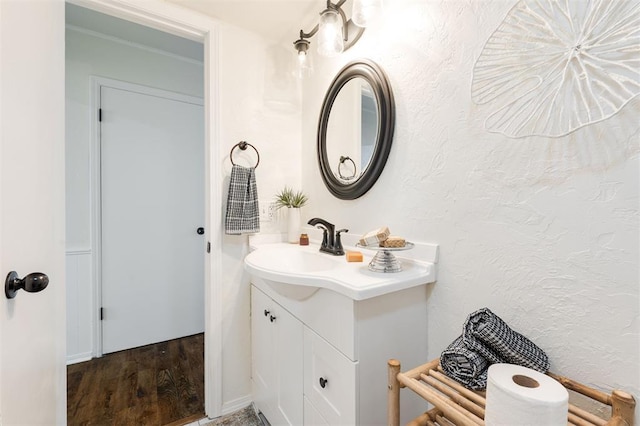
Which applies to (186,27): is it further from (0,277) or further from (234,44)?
(0,277)

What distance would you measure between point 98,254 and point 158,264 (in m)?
0.39

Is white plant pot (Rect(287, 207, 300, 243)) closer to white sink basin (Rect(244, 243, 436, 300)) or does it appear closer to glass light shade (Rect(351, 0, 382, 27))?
white sink basin (Rect(244, 243, 436, 300))

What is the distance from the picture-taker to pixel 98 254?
6.43ft

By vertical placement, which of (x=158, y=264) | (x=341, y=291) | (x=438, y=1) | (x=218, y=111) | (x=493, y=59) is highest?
(x=438, y=1)

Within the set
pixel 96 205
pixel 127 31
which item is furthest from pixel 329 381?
pixel 127 31

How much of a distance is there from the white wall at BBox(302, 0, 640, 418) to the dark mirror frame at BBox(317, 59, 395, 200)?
0.04 metres

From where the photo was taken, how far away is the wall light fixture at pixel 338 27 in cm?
105

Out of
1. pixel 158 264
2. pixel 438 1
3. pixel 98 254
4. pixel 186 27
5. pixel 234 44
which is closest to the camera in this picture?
pixel 438 1

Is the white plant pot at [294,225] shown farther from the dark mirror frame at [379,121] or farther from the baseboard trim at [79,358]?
the baseboard trim at [79,358]

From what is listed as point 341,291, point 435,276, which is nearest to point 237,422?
point 341,291

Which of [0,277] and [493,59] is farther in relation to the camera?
[493,59]

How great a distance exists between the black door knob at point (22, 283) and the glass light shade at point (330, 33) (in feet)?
4.15

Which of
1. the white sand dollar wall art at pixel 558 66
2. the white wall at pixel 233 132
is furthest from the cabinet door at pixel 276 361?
the white sand dollar wall art at pixel 558 66

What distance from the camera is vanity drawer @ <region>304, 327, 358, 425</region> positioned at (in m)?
0.79
